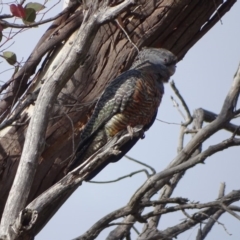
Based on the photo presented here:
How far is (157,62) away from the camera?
5641mm

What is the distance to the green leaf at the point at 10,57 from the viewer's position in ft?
16.4

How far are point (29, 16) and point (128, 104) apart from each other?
1074 mm

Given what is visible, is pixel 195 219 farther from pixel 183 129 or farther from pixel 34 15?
pixel 34 15

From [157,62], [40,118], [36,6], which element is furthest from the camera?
[157,62]

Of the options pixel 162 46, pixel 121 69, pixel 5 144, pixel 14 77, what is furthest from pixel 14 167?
pixel 162 46

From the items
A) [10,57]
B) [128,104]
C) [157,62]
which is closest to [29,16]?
[10,57]

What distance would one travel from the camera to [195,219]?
4062 millimetres

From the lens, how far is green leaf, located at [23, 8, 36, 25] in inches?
193

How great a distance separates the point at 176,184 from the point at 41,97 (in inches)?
54.2

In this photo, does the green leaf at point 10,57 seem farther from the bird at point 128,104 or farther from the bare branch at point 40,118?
the bare branch at point 40,118

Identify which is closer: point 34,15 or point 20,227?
point 20,227

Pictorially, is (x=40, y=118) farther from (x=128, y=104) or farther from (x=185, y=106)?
(x=128, y=104)

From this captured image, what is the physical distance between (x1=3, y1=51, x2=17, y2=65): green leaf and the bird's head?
906 mm

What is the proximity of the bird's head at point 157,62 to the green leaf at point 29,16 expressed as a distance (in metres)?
0.81
